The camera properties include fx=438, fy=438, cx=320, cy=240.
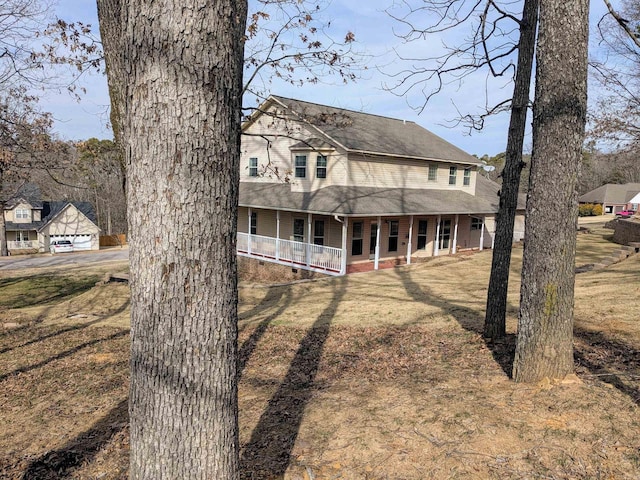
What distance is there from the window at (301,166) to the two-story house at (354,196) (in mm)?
46

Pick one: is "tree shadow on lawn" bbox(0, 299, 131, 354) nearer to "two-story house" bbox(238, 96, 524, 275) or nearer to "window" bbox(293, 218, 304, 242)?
"two-story house" bbox(238, 96, 524, 275)

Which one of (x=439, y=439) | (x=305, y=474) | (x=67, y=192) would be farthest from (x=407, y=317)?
(x=67, y=192)

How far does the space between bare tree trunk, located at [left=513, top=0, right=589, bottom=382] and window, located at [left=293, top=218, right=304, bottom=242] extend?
53.6ft

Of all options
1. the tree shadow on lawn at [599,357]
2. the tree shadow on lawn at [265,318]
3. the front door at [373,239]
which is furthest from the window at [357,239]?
the tree shadow on lawn at [599,357]

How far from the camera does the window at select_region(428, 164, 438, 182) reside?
23031mm

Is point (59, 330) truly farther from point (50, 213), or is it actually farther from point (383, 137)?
point (50, 213)

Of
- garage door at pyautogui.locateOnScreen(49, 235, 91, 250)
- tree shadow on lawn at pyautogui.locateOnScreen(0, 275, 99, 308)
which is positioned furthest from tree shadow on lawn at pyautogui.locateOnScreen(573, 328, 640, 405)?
garage door at pyautogui.locateOnScreen(49, 235, 91, 250)

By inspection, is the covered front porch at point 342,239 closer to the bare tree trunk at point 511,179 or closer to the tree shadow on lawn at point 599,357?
the bare tree trunk at point 511,179

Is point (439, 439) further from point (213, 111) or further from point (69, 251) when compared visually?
point (69, 251)

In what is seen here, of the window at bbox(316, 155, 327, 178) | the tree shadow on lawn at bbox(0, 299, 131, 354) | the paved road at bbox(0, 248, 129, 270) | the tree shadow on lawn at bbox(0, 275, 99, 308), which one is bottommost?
the paved road at bbox(0, 248, 129, 270)

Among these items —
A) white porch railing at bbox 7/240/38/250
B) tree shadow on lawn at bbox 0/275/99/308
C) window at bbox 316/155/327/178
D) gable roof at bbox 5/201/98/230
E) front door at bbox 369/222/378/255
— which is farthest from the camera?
white porch railing at bbox 7/240/38/250

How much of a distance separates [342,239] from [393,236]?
129 inches

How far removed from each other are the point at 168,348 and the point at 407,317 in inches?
271

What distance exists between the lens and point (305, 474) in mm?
3412
